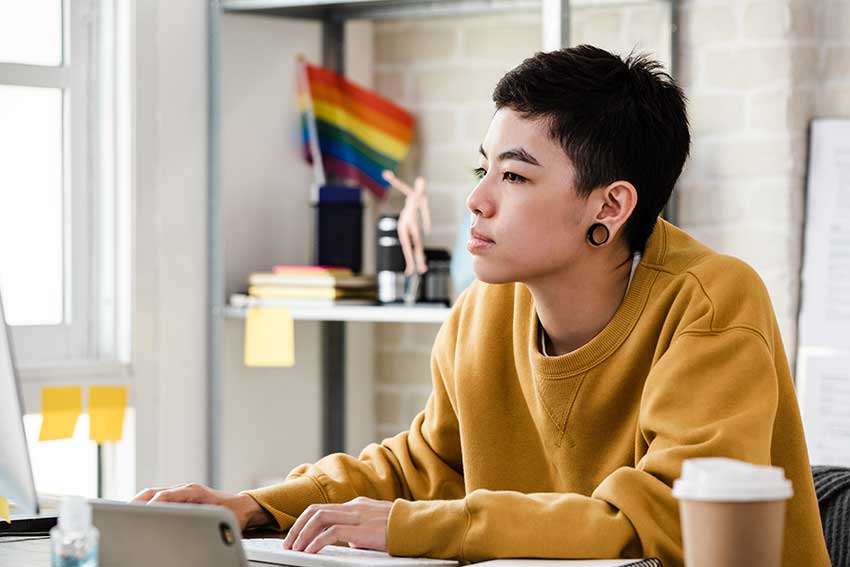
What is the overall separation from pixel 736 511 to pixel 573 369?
1.89ft

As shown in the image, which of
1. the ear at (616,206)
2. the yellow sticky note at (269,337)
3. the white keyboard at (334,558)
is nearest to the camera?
the white keyboard at (334,558)

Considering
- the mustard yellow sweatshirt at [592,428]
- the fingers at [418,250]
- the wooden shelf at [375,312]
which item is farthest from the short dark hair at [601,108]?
the fingers at [418,250]

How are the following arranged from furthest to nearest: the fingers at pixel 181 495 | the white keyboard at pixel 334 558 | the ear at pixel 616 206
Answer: the ear at pixel 616 206 < the fingers at pixel 181 495 < the white keyboard at pixel 334 558

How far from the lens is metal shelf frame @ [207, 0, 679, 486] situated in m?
2.85

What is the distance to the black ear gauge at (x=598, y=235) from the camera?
1.56 meters

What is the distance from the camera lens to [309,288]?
9.25 feet

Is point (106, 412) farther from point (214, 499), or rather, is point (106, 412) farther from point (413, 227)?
point (214, 499)

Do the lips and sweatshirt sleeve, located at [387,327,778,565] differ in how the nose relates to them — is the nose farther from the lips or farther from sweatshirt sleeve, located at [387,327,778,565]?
sweatshirt sleeve, located at [387,327,778,565]

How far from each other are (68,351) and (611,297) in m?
1.55

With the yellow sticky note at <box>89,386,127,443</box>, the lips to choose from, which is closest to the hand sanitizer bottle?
the lips

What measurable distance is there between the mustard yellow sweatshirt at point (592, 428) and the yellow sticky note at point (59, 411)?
1148 mm

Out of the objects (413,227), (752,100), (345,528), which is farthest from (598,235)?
(413,227)

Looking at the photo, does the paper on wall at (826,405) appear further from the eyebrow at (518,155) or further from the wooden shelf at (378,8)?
the eyebrow at (518,155)

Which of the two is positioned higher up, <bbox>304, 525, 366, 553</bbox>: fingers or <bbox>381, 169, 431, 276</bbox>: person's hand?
<bbox>381, 169, 431, 276</bbox>: person's hand
